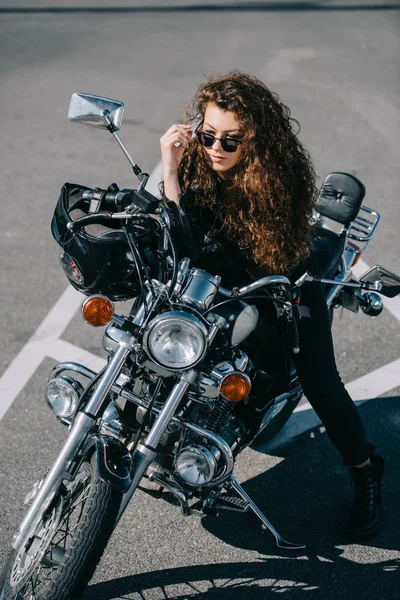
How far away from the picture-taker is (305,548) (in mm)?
3262

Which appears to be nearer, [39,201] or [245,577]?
[245,577]

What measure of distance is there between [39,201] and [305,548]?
150 inches

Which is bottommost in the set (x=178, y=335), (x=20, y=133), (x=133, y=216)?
(x=20, y=133)

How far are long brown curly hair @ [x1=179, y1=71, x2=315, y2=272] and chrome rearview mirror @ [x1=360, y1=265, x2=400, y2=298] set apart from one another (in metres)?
0.45

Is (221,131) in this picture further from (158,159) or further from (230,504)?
(158,159)

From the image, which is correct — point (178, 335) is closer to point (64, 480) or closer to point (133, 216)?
point (133, 216)

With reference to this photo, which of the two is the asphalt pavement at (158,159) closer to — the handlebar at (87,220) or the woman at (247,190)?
the woman at (247,190)

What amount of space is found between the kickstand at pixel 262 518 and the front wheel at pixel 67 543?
67 cm

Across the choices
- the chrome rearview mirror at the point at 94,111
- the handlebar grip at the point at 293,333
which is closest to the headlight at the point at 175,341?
the handlebar grip at the point at 293,333

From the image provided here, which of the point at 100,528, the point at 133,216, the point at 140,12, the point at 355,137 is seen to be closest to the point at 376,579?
the point at 100,528

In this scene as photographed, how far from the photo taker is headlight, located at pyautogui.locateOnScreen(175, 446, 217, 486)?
2.73m

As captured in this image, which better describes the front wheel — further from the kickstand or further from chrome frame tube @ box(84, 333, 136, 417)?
the kickstand

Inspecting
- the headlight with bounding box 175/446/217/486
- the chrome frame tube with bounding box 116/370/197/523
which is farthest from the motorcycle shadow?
the chrome frame tube with bounding box 116/370/197/523

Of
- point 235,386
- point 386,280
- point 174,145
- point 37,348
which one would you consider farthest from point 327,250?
point 37,348
